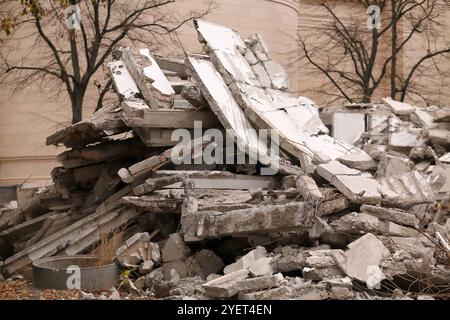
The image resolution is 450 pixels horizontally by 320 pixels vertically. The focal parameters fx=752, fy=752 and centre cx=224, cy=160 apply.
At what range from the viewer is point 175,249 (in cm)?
846

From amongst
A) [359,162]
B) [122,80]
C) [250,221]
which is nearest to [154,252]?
[250,221]

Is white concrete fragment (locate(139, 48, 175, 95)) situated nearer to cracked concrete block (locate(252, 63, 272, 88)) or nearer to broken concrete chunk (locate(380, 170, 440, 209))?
cracked concrete block (locate(252, 63, 272, 88))

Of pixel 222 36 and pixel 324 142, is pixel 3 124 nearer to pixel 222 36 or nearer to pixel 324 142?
pixel 222 36

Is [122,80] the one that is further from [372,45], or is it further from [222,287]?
[372,45]

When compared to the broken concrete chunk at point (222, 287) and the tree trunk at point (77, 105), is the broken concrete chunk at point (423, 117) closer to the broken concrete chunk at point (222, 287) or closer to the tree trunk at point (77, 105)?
the broken concrete chunk at point (222, 287)

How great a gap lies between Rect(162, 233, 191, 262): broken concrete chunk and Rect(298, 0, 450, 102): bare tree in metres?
13.7

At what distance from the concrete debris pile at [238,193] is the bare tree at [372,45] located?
954 centimetres

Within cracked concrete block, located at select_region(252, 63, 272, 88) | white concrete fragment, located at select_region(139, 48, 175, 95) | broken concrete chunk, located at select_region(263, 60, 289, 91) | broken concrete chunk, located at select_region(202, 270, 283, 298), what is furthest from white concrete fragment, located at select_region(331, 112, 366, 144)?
broken concrete chunk, located at select_region(202, 270, 283, 298)
